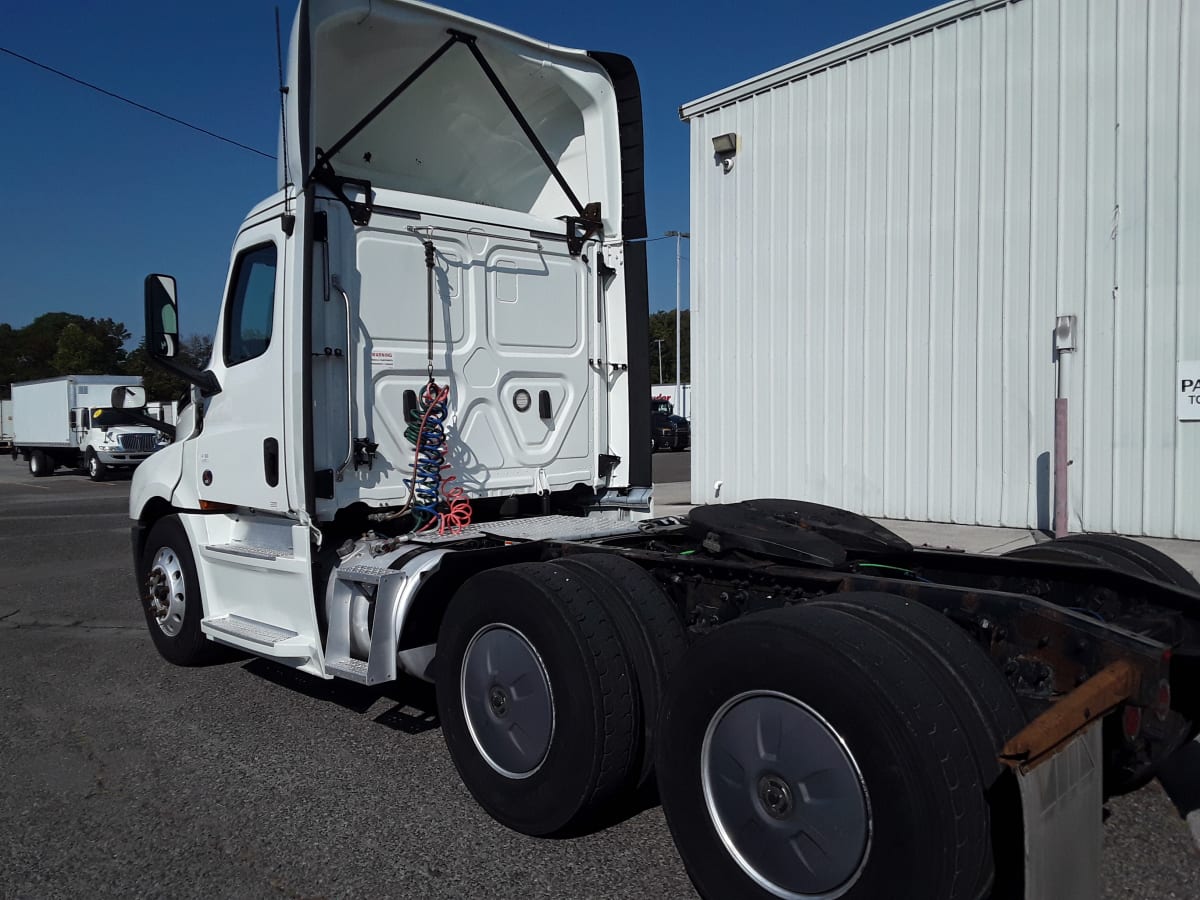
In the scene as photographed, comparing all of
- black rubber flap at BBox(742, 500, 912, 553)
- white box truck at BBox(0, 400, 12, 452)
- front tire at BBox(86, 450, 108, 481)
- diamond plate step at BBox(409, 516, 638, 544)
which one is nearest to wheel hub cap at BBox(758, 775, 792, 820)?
black rubber flap at BBox(742, 500, 912, 553)

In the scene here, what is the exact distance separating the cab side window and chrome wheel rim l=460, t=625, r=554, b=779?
223cm

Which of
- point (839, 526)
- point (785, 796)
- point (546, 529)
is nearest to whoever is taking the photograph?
point (785, 796)

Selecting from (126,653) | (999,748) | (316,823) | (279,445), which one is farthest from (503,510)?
(999,748)

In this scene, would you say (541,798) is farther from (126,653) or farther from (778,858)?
(126,653)

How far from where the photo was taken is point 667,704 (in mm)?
3188

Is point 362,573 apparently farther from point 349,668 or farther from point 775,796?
point 775,796

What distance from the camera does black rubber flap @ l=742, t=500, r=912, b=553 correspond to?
420cm

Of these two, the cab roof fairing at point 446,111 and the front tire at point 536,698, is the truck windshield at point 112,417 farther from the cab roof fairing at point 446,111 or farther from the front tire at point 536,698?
the front tire at point 536,698

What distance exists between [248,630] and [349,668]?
967 mm

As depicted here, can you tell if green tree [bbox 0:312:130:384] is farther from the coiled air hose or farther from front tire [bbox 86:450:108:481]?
the coiled air hose

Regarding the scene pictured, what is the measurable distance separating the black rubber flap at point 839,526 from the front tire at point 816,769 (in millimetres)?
1345

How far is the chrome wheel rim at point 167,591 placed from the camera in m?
6.02

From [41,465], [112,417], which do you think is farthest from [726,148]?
[41,465]

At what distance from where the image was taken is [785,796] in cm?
283
